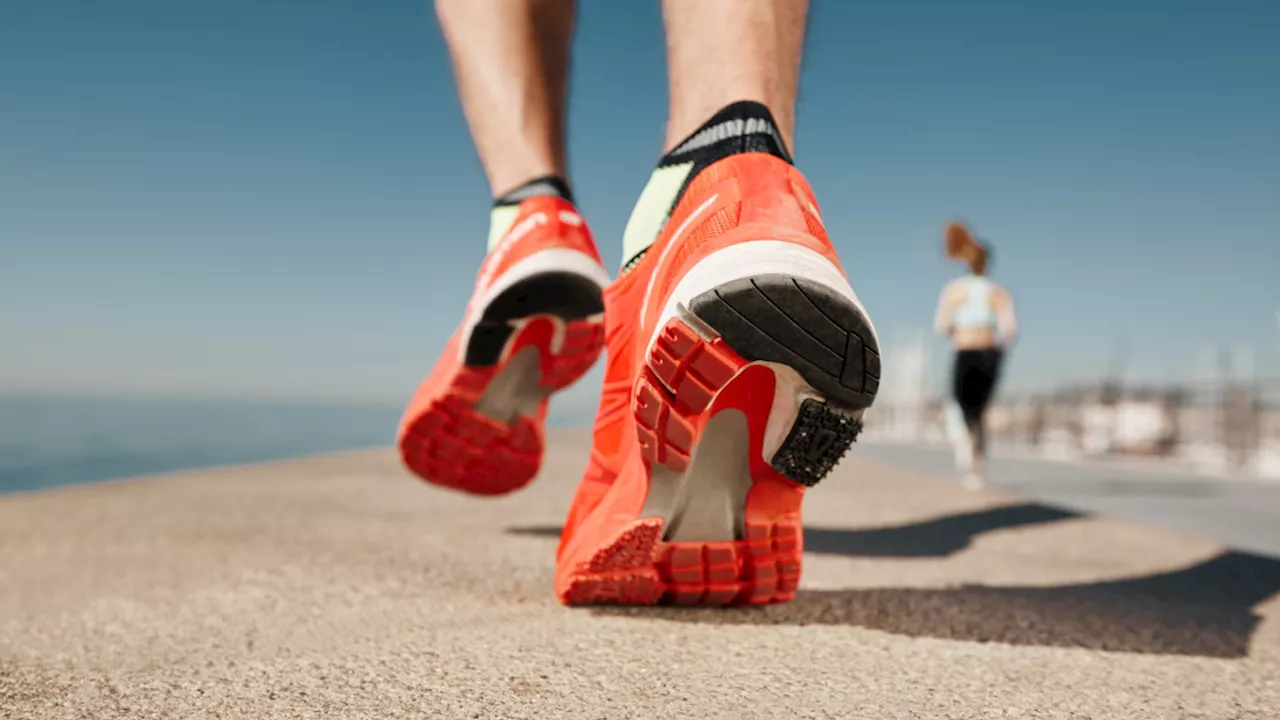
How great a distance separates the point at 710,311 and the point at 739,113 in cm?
31

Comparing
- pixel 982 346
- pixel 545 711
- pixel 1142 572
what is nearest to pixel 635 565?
pixel 545 711

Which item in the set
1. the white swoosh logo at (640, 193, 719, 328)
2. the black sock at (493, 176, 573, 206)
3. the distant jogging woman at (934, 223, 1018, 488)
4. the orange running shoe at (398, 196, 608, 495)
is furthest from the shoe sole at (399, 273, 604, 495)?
the distant jogging woman at (934, 223, 1018, 488)

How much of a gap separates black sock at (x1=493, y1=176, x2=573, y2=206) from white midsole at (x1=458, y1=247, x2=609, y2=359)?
140 mm

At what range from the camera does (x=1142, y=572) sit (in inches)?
74.0

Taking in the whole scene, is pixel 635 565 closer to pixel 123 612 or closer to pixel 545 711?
pixel 545 711

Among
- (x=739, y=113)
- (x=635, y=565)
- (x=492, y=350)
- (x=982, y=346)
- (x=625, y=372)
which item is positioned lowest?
(x=635, y=565)

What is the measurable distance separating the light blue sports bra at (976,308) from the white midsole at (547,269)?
3.86 metres

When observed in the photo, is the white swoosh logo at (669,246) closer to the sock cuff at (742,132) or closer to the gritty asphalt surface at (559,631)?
the sock cuff at (742,132)

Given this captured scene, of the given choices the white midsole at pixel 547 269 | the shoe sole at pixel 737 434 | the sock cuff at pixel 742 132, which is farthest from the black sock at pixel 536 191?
the shoe sole at pixel 737 434

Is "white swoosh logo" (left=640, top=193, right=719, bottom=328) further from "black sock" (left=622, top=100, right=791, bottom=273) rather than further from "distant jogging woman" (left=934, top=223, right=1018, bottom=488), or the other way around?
"distant jogging woman" (left=934, top=223, right=1018, bottom=488)

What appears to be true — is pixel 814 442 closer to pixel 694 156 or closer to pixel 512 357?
pixel 694 156

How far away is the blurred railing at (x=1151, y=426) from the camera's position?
7121 millimetres

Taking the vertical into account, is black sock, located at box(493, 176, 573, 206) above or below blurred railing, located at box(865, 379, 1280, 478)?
below

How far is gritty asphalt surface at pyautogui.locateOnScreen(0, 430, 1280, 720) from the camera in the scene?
2.63ft
